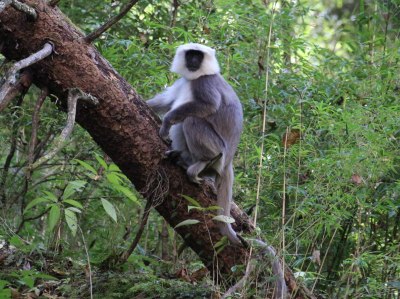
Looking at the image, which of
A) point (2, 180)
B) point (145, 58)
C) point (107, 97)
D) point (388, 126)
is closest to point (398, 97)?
point (388, 126)

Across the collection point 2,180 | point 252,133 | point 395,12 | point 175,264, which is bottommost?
point 175,264

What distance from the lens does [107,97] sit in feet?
13.9

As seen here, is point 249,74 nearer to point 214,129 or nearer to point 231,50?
point 231,50

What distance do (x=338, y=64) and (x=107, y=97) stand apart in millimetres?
3367

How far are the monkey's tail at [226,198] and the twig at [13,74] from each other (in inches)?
63.9

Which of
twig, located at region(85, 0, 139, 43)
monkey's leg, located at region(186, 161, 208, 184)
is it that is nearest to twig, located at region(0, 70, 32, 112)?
twig, located at region(85, 0, 139, 43)

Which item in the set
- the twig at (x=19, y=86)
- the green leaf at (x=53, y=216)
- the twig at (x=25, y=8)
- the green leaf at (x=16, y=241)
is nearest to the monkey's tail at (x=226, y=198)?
the green leaf at (x=53, y=216)

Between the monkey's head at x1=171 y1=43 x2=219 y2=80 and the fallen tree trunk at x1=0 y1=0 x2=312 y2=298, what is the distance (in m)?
1.20

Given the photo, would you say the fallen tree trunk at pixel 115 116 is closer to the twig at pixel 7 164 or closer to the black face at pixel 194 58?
the black face at pixel 194 58

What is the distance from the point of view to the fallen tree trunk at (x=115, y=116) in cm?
408

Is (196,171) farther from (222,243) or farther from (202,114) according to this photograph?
(202,114)

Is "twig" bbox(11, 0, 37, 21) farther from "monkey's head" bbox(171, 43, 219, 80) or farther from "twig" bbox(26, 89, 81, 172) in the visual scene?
"monkey's head" bbox(171, 43, 219, 80)

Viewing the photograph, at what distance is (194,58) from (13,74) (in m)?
2.16

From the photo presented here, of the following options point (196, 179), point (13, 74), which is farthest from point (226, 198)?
point (13, 74)
